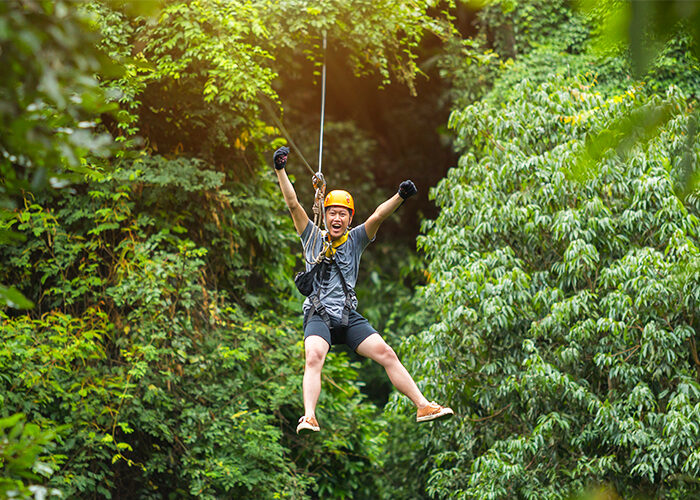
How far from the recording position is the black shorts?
5617 mm

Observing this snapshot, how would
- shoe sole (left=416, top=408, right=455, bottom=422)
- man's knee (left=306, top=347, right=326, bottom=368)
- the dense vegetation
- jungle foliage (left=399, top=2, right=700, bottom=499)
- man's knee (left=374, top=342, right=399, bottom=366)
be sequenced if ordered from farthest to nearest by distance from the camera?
1. the dense vegetation
2. jungle foliage (left=399, top=2, right=700, bottom=499)
3. man's knee (left=374, top=342, right=399, bottom=366)
4. man's knee (left=306, top=347, right=326, bottom=368)
5. shoe sole (left=416, top=408, right=455, bottom=422)

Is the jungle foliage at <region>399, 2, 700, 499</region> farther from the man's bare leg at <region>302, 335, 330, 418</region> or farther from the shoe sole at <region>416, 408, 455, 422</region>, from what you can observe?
the man's bare leg at <region>302, 335, 330, 418</region>

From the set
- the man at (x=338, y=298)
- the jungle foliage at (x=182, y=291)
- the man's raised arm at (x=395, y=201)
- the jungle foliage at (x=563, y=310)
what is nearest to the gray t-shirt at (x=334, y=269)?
the man at (x=338, y=298)

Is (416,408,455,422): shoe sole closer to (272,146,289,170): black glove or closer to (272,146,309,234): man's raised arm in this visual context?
(272,146,309,234): man's raised arm

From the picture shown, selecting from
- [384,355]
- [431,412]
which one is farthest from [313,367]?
[431,412]

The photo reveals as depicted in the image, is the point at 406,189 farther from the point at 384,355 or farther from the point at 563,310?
the point at 563,310

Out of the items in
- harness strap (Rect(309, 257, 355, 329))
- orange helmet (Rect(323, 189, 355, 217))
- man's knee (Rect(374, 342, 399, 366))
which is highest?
orange helmet (Rect(323, 189, 355, 217))

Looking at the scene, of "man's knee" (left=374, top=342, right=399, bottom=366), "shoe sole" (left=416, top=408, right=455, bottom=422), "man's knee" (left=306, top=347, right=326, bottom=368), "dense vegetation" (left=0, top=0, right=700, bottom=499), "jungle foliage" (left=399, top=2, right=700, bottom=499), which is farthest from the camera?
"dense vegetation" (left=0, top=0, right=700, bottom=499)

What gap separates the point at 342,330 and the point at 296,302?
519cm

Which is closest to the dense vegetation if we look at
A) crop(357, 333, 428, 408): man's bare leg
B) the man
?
the man

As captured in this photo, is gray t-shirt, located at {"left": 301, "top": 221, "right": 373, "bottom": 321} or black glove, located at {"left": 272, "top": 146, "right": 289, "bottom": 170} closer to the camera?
black glove, located at {"left": 272, "top": 146, "right": 289, "bottom": 170}

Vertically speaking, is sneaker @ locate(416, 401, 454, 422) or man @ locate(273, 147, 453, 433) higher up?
man @ locate(273, 147, 453, 433)

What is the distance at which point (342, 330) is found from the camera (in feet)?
18.7

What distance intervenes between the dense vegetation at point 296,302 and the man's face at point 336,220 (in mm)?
2375
